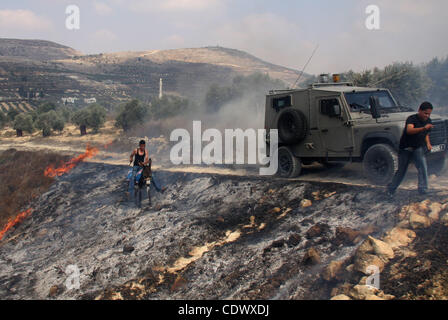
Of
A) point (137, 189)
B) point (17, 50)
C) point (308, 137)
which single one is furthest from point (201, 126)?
point (17, 50)

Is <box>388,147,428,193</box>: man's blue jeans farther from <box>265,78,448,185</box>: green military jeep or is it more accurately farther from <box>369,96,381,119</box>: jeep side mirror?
<box>369,96,381,119</box>: jeep side mirror

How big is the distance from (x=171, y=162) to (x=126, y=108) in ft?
40.9

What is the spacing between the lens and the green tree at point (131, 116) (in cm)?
2696

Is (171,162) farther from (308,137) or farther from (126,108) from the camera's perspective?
(126,108)

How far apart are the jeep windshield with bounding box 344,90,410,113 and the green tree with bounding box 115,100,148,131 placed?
65.6ft

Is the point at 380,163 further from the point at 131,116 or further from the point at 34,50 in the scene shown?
the point at 34,50

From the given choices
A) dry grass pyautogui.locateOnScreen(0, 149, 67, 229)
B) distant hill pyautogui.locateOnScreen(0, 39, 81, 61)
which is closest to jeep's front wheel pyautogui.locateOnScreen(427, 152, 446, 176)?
dry grass pyautogui.locateOnScreen(0, 149, 67, 229)

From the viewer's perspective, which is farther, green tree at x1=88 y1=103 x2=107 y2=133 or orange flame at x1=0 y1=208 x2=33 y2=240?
green tree at x1=88 y1=103 x2=107 y2=133

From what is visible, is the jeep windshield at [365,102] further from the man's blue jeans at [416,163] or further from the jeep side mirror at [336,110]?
the man's blue jeans at [416,163]

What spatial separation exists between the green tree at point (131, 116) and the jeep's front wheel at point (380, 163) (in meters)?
20.8

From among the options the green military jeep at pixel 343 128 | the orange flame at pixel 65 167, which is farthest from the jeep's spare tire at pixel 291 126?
the orange flame at pixel 65 167

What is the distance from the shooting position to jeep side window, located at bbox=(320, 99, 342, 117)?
895 cm

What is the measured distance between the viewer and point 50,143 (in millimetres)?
26562
